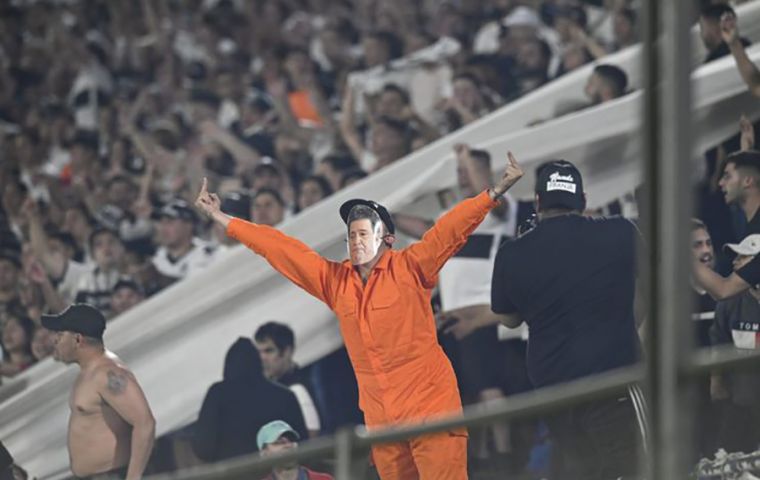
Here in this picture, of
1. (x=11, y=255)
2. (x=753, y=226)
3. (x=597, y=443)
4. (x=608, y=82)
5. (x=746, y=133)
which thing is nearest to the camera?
(x=597, y=443)

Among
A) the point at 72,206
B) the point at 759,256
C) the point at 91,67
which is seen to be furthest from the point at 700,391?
the point at 91,67

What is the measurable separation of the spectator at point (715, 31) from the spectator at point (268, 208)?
2755mm

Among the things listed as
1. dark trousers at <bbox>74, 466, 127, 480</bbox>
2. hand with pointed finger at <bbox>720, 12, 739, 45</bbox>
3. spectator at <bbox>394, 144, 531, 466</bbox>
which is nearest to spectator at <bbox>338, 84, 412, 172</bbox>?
spectator at <bbox>394, 144, 531, 466</bbox>

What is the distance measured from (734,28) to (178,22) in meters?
8.13

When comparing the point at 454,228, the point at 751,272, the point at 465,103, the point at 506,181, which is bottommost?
the point at 751,272

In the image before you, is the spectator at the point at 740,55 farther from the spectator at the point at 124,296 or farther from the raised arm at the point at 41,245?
the raised arm at the point at 41,245

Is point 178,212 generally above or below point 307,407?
above

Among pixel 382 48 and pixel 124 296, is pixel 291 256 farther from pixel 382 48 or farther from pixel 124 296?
pixel 382 48

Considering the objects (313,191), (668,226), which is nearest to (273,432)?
(313,191)

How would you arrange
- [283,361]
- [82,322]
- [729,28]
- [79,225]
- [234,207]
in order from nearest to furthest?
[82,322], [729,28], [283,361], [234,207], [79,225]

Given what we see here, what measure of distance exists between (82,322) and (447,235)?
2619 millimetres

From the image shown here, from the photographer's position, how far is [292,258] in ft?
24.8

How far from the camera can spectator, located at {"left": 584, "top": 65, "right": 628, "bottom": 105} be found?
10344 mm

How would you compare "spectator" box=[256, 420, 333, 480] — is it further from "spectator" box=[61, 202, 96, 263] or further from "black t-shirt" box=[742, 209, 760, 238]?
"spectator" box=[61, 202, 96, 263]
